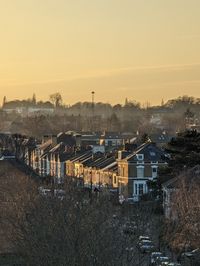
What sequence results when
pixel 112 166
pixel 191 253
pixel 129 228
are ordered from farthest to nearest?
pixel 112 166, pixel 191 253, pixel 129 228

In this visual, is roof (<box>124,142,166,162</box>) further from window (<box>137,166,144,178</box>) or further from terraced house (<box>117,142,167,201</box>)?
window (<box>137,166,144,178</box>)

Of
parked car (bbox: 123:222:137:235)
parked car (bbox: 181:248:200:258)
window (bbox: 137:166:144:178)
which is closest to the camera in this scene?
parked car (bbox: 123:222:137:235)

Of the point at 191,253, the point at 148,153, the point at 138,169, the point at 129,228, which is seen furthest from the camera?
the point at 148,153

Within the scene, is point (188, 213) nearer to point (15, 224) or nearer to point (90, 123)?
point (15, 224)

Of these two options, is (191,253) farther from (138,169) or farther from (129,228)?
(138,169)

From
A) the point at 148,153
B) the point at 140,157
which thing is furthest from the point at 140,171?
the point at 148,153

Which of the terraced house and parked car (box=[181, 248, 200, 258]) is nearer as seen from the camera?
parked car (box=[181, 248, 200, 258])

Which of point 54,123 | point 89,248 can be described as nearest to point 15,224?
point 89,248

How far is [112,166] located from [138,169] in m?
4.46

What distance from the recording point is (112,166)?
2229 inches

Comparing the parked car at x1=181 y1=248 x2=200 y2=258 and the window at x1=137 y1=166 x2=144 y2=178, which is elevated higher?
the window at x1=137 y1=166 x2=144 y2=178

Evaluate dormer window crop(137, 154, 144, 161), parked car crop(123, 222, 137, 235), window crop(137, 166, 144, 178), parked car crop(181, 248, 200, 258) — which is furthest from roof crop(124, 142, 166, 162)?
parked car crop(123, 222, 137, 235)

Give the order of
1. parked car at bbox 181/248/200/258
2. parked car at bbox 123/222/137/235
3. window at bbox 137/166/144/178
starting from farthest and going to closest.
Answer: window at bbox 137/166/144/178 → parked car at bbox 181/248/200/258 → parked car at bbox 123/222/137/235

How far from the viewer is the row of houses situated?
51969 mm
